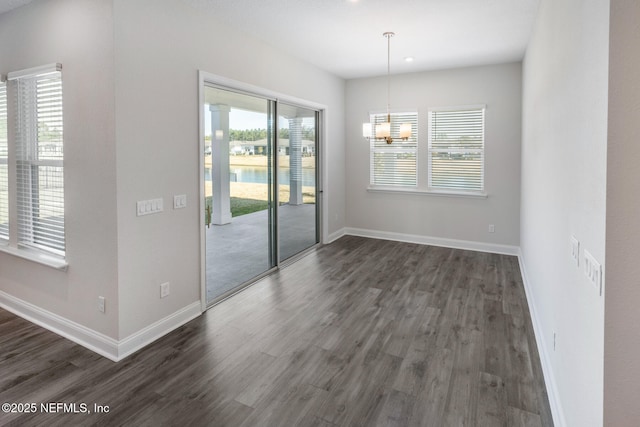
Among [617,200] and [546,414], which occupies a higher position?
[617,200]

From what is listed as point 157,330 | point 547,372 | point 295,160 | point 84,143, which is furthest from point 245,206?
point 547,372

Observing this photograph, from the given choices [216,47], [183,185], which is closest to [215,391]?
[183,185]

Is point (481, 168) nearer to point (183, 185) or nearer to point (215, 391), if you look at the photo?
point (183, 185)

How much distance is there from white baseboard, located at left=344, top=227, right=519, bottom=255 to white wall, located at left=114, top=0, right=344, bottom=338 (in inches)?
154

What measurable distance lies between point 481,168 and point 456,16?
2.78 metres

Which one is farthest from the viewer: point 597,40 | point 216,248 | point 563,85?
point 216,248

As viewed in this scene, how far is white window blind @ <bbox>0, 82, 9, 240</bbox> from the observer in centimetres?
359

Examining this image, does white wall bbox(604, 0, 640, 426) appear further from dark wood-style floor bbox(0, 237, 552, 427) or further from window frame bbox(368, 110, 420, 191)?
window frame bbox(368, 110, 420, 191)

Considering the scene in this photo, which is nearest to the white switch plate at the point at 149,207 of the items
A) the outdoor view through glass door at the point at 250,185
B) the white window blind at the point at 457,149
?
the outdoor view through glass door at the point at 250,185

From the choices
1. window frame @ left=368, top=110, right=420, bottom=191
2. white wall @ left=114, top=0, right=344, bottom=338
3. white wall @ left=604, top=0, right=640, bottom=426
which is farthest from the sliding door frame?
white wall @ left=604, top=0, right=640, bottom=426

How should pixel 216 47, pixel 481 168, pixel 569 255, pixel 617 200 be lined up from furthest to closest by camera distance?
pixel 481 168 → pixel 216 47 → pixel 569 255 → pixel 617 200

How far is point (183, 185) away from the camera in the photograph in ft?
11.1

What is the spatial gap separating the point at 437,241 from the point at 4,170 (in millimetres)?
5785

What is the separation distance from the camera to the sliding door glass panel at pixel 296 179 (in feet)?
16.9
